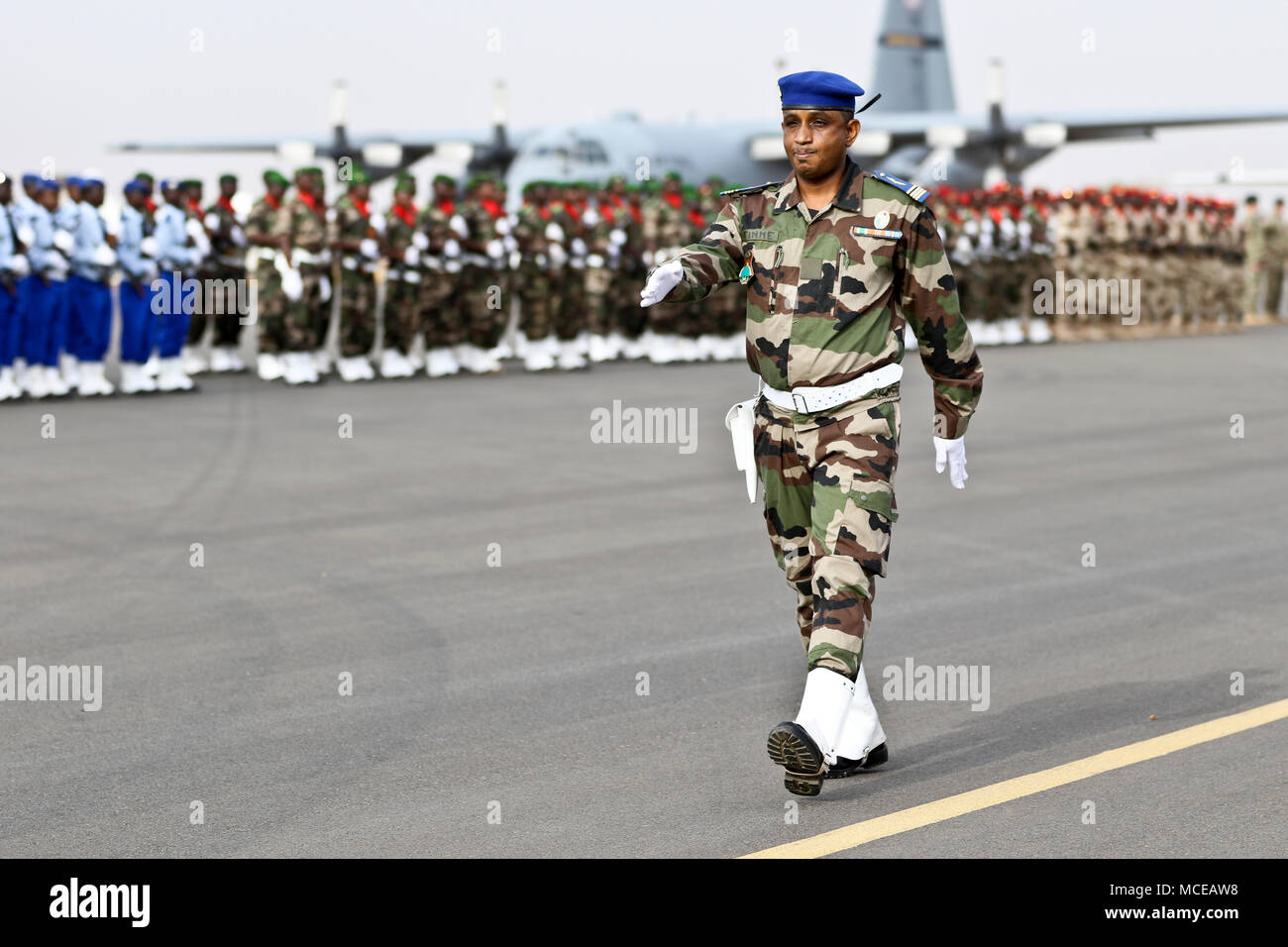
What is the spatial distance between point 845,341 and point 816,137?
1.92 feet

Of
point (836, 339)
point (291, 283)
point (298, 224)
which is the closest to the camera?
point (836, 339)

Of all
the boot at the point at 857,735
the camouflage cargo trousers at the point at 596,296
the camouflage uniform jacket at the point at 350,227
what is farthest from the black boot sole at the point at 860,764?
the camouflage cargo trousers at the point at 596,296

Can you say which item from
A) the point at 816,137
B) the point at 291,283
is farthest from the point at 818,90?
the point at 291,283

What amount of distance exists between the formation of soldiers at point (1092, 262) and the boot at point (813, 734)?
70.6 feet

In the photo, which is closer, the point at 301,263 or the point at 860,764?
the point at 860,764

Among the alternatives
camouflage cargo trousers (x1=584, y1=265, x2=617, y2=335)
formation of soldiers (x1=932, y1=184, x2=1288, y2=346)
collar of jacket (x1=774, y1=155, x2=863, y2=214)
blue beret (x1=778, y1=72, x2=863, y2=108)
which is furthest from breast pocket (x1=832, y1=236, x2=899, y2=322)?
formation of soldiers (x1=932, y1=184, x2=1288, y2=346)

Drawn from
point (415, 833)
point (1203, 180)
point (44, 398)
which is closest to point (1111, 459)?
point (415, 833)

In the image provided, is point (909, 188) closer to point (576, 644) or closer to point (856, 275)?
point (856, 275)

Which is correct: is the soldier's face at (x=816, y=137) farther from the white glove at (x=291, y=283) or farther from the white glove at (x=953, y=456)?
the white glove at (x=291, y=283)

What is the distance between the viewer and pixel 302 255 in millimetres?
17844

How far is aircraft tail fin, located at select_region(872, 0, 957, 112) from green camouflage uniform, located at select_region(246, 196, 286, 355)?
36.4 meters

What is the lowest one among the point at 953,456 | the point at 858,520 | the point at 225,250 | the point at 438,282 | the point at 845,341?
the point at 858,520

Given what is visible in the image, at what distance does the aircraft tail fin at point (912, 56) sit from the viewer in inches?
2030
